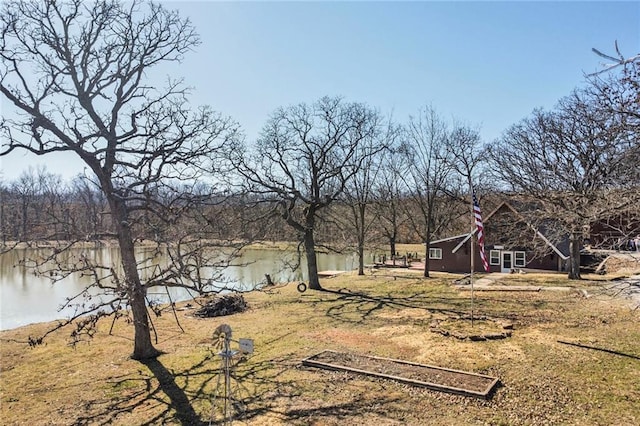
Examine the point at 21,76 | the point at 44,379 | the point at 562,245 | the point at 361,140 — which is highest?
the point at 361,140

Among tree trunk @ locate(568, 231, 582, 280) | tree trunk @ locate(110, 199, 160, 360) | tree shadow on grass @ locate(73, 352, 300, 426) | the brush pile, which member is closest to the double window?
tree trunk @ locate(568, 231, 582, 280)

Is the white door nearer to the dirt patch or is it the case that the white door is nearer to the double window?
the double window

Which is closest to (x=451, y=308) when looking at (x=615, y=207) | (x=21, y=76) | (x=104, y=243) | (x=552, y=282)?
(x=552, y=282)

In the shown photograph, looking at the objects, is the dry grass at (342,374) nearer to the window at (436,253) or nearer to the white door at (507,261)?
the white door at (507,261)

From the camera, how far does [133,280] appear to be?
9.95 m

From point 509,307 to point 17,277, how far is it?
30.3 meters

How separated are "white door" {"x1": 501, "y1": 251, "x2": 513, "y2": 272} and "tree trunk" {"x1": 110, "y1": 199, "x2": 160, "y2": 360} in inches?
971

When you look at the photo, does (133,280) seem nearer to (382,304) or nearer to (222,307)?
(222,307)

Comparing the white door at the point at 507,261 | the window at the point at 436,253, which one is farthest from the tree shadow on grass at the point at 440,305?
the window at the point at 436,253

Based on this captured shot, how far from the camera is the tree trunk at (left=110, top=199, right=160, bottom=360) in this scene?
10.1 m

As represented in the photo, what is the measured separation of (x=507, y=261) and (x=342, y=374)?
2345cm

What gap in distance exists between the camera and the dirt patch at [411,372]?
8148mm

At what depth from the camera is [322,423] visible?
22.9 ft

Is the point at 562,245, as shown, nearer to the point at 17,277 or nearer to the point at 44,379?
the point at 44,379
